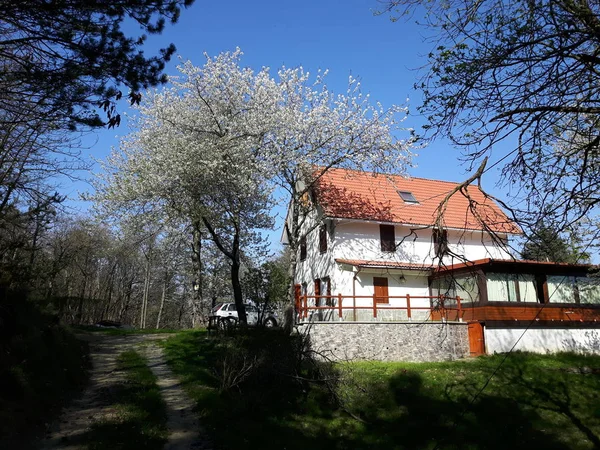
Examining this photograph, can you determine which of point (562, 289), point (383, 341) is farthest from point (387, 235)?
point (562, 289)

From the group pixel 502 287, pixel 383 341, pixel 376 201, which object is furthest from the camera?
pixel 376 201

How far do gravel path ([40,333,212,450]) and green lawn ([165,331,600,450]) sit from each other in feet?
1.08

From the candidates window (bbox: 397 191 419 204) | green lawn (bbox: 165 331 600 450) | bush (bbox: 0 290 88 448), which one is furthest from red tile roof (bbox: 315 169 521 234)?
bush (bbox: 0 290 88 448)

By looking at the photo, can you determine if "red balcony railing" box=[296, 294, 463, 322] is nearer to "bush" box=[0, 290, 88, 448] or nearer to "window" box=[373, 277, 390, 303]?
"window" box=[373, 277, 390, 303]

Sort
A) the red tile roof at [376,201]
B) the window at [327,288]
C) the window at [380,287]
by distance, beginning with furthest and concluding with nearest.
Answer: the red tile roof at [376,201] < the window at [327,288] < the window at [380,287]

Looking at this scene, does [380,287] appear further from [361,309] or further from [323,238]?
[323,238]

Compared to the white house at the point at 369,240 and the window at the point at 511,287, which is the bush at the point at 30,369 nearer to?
the white house at the point at 369,240

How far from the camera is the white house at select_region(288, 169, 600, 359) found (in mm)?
20266

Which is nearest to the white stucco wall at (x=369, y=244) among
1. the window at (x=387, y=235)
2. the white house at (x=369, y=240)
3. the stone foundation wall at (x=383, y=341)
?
the white house at (x=369, y=240)

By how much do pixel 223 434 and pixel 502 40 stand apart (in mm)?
7980

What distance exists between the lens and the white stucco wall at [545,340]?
2016cm

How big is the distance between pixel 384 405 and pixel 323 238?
12694 mm

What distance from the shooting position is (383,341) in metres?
19.3

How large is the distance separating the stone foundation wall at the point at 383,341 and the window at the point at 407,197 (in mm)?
9212
